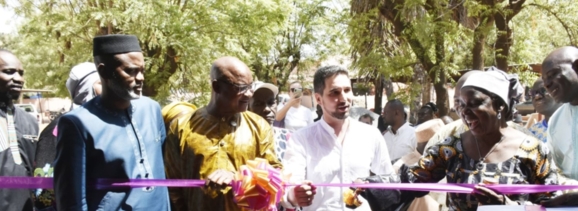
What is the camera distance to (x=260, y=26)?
15.0m

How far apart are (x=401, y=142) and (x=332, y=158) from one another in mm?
4132

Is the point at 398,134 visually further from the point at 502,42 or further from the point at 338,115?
the point at 502,42

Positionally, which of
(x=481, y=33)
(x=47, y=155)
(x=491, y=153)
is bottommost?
(x=47, y=155)

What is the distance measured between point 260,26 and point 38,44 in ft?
19.3

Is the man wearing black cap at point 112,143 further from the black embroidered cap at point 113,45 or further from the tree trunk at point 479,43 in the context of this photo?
the tree trunk at point 479,43

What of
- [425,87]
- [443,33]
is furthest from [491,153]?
[425,87]

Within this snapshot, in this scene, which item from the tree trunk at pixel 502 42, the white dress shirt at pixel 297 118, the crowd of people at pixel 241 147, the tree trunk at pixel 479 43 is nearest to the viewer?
the crowd of people at pixel 241 147

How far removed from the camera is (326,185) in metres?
3.72

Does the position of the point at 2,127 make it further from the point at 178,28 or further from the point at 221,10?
the point at 221,10

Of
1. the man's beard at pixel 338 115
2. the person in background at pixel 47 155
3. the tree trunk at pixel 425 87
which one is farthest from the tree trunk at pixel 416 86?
the person in background at pixel 47 155

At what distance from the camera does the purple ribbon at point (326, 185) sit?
121 inches

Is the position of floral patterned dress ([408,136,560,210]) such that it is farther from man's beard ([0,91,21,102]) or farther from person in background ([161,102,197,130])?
man's beard ([0,91,21,102])

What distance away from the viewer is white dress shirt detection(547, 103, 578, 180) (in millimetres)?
3537

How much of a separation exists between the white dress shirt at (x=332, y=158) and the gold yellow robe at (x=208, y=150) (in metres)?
0.29
